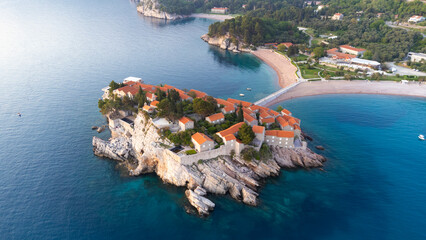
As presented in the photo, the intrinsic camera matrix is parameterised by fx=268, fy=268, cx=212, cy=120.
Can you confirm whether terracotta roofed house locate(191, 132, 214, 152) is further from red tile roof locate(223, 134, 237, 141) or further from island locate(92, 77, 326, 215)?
red tile roof locate(223, 134, 237, 141)

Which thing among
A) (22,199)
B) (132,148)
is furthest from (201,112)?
(22,199)

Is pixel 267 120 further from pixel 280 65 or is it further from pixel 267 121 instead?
pixel 280 65

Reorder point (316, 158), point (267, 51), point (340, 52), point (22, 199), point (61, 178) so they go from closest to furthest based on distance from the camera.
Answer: point (22, 199)
point (61, 178)
point (316, 158)
point (340, 52)
point (267, 51)

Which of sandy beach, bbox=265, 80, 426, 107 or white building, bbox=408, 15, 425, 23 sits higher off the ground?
white building, bbox=408, 15, 425, 23

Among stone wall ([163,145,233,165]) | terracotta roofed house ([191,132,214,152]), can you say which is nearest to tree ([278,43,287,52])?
stone wall ([163,145,233,165])

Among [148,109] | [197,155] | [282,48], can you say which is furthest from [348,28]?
[197,155]

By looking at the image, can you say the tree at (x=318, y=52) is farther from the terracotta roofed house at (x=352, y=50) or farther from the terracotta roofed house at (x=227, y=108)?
the terracotta roofed house at (x=227, y=108)

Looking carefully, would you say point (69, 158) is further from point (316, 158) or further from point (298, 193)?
point (316, 158)
